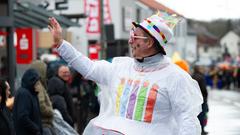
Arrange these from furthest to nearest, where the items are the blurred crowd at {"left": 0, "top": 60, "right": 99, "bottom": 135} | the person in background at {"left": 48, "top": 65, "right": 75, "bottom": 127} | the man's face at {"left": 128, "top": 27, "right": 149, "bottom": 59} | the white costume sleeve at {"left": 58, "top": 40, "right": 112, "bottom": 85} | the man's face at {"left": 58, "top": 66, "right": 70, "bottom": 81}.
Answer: the man's face at {"left": 58, "top": 66, "right": 70, "bottom": 81} < the person in background at {"left": 48, "top": 65, "right": 75, "bottom": 127} < the blurred crowd at {"left": 0, "top": 60, "right": 99, "bottom": 135} < the white costume sleeve at {"left": 58, "top": 40, "right": 112, "bottom": 85} < the man's face at {"left": 128, "top": 27, "right": 149, "bottom": 59}

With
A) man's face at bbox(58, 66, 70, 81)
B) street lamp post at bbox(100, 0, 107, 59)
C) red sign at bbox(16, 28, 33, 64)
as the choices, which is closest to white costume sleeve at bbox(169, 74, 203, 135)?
→ man's face at bbox(58, 66, 70, 81)

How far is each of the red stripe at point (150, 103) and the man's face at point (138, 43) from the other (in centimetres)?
27

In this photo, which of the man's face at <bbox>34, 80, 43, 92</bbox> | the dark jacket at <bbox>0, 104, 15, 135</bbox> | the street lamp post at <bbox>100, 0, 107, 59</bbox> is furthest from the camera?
the street lamp post at <bbox>100, 0, 107, 59</bbox>

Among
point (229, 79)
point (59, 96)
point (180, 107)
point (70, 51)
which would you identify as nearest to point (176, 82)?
point (180, 107)

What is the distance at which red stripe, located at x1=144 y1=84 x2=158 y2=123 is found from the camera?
482 centimetres

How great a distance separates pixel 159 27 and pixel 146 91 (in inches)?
19.2

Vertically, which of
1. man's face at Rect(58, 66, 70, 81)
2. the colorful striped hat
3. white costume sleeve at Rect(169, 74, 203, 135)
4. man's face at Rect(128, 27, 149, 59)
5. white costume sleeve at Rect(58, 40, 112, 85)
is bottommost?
man's face at Rect(58, 66, 70, 81)

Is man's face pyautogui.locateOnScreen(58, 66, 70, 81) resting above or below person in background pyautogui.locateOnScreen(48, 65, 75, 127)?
above

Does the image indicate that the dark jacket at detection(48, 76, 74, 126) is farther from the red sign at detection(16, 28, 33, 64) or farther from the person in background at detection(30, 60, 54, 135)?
the red sign at detection(16, 28, 33, 64)

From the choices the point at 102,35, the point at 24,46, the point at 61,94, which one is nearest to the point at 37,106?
the point at 61,94

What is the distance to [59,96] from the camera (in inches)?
398

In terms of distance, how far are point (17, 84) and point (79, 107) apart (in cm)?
134

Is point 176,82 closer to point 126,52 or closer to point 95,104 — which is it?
point 95,104

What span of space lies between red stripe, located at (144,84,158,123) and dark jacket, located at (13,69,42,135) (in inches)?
139
